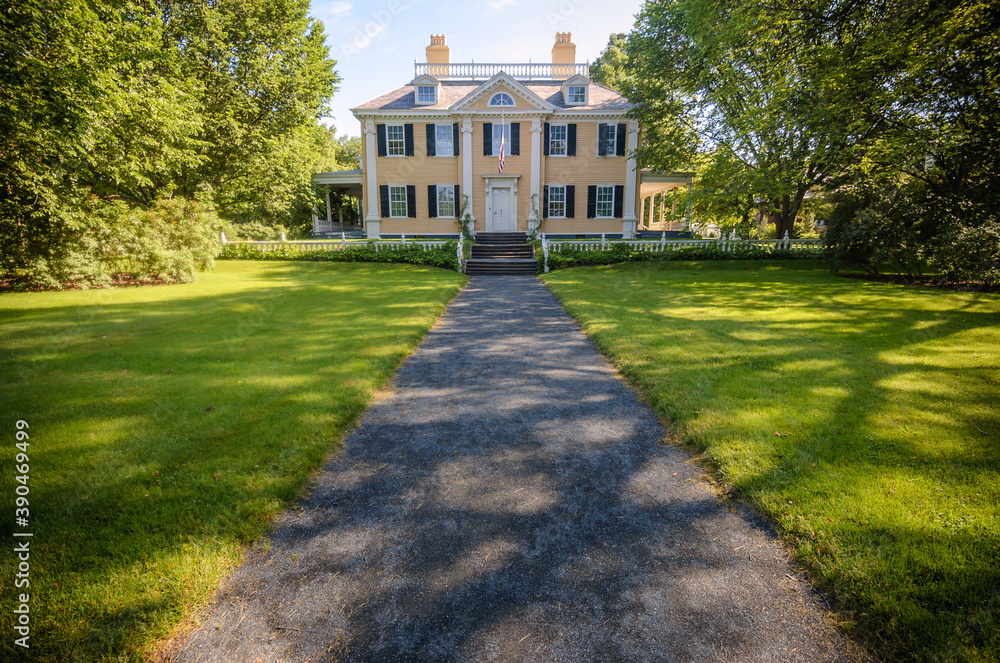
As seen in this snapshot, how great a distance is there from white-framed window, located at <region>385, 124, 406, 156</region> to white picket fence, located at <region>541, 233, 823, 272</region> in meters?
9.55

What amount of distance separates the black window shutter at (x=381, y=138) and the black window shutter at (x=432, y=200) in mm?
2790

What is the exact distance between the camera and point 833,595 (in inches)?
80.5

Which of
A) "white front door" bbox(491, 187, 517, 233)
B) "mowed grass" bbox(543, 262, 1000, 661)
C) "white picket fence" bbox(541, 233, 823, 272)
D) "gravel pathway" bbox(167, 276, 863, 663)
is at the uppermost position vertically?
"white front door" bbox(491, 187, 517, 233)

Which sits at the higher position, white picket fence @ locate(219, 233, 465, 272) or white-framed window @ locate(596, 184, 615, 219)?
white-framed window @ locate(596, 184, 615, 219)

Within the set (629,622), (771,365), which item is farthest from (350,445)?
(771,365)

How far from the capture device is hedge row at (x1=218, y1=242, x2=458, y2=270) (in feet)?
54.5

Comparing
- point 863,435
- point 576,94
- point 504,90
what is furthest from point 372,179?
point 863,435

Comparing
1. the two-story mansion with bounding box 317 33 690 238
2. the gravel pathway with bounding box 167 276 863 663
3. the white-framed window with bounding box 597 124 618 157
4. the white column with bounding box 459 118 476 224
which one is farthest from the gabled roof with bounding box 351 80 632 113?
the gravel pathway with bounding box 167 276 863 663

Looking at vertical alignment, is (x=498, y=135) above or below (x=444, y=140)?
above

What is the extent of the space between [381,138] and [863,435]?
23009mm

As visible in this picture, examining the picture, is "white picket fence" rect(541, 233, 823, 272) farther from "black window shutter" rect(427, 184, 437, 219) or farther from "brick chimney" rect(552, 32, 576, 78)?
"brick chimney" rect(552, 32, 576, 78)

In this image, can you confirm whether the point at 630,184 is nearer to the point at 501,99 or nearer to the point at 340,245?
the point at 501,99

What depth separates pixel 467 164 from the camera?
853 inches

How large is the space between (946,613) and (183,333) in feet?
28.9
